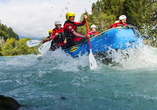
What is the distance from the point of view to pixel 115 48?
485 cm

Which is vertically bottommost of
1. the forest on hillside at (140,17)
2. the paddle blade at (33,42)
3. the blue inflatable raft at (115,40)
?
the blue inflatable raft at (115,40)

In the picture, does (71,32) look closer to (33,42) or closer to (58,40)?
(58,40)

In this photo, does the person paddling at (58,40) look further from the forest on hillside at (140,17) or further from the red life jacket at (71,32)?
the forest on hillside at (140,17)

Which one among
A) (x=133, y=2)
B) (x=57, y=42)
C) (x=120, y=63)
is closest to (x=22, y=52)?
(x=133, y=2)

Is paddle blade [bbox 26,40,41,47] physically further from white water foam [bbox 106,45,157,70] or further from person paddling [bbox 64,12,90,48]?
white water foam [bbox 106,45,157,70]

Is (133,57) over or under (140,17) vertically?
under

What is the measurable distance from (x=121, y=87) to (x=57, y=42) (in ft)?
16.9

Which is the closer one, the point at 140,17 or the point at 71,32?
the point at 71,32

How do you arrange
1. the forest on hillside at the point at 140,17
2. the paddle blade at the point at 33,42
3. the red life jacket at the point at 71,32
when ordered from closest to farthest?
1. the red life jacket at the point at 71,32
2. the paddle blade at the point at 33,42
3. the forest on hillside at the point at 140,17

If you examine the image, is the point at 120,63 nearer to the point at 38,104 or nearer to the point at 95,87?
the point at 95,87

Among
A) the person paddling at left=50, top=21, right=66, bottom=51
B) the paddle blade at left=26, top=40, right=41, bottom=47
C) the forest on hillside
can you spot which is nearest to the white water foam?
the person paddling at left=50, top=21, right=66, bottom=51

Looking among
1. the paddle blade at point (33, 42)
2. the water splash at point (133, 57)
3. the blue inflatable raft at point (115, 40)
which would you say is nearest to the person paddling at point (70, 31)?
the blue inflatable raft at point (115, 40)

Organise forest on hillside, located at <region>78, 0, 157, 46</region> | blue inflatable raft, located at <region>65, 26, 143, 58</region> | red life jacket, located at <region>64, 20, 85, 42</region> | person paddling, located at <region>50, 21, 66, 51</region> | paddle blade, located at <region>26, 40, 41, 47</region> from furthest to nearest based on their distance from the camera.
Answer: forest on hillside, located at <region>78, 0, 157, 46</region>, paddle blade, located at <region>26, 40, 41, 47</region>, person paddling, located at <region>50, 21, 66, 51</region>, red life jacket, located at <region>64, 20, 85, 42</region>, blue inflatable raft, located at <region>65, 26, 143, 58</region>

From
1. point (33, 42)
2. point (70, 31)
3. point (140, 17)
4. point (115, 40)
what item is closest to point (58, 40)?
point (70, 31)
